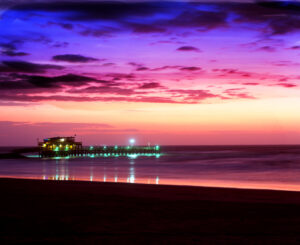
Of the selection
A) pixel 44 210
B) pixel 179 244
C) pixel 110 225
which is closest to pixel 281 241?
pixel 179 244

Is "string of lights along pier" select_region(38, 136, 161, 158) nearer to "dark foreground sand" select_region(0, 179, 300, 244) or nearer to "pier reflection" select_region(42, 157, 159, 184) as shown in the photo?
"pier reflection" select_region(42, 157, 159, 184)

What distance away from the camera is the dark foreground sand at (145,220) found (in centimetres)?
648

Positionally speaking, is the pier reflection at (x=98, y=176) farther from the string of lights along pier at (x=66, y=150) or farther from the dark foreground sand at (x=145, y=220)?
the string of lights along pier at (x=66, y=150)

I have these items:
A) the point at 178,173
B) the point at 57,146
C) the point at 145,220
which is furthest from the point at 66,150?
the point at 145,220

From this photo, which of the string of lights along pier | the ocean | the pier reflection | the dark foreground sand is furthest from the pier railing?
the dark foreground sand

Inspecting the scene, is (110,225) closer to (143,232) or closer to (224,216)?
(143,232)

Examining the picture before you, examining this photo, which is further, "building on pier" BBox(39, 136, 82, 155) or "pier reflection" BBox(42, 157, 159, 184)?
"building on pier" BBox(39, 136, 82, 155)

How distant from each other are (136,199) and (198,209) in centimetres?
263

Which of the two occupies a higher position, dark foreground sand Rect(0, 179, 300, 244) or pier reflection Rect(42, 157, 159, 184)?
dark foreground sand Rect(0, 179, 300, 244)

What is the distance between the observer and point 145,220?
8.20 meters

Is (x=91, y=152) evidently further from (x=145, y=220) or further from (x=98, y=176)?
(x=145, y=220)

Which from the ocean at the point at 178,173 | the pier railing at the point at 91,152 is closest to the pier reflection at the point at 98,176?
the ocean at the point at 178,173

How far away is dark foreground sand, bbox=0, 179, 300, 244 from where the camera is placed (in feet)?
21.2

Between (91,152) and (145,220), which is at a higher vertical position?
(145,220)
